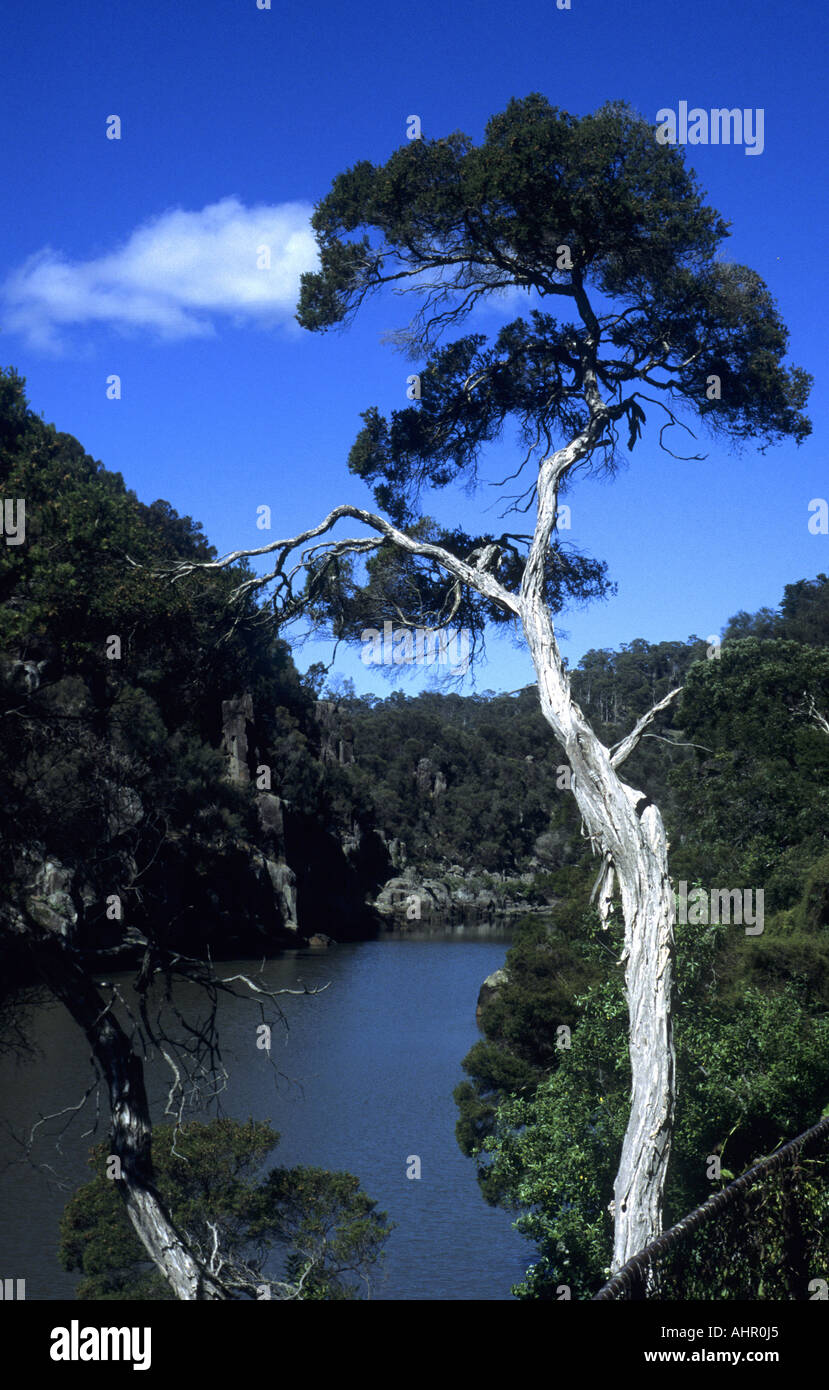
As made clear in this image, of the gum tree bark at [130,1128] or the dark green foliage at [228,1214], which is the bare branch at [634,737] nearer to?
the gum tree bark at [130,1128]

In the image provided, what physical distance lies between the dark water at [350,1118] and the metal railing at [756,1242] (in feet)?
15.7

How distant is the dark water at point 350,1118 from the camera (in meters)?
14.0

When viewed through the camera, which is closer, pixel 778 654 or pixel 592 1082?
pixel 592 1082

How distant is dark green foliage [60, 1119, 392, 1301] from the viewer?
10.1m

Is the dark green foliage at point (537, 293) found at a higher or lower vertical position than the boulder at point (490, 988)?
higher

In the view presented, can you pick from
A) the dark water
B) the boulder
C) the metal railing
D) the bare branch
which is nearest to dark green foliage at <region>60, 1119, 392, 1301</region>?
the dark water

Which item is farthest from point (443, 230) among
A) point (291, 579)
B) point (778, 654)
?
point (778, 654)

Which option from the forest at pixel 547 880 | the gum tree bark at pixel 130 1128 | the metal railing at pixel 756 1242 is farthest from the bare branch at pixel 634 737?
the gum tree bark at pixel 130 1128

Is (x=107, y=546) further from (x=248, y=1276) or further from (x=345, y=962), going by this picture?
(x=345, y=962)

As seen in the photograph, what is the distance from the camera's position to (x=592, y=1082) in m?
11.7

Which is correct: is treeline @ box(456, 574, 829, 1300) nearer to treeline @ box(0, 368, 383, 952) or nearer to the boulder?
the boulder

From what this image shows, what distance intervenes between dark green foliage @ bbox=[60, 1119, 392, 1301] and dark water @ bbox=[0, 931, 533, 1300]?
87 centimetres

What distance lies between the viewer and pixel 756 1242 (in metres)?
4.80
